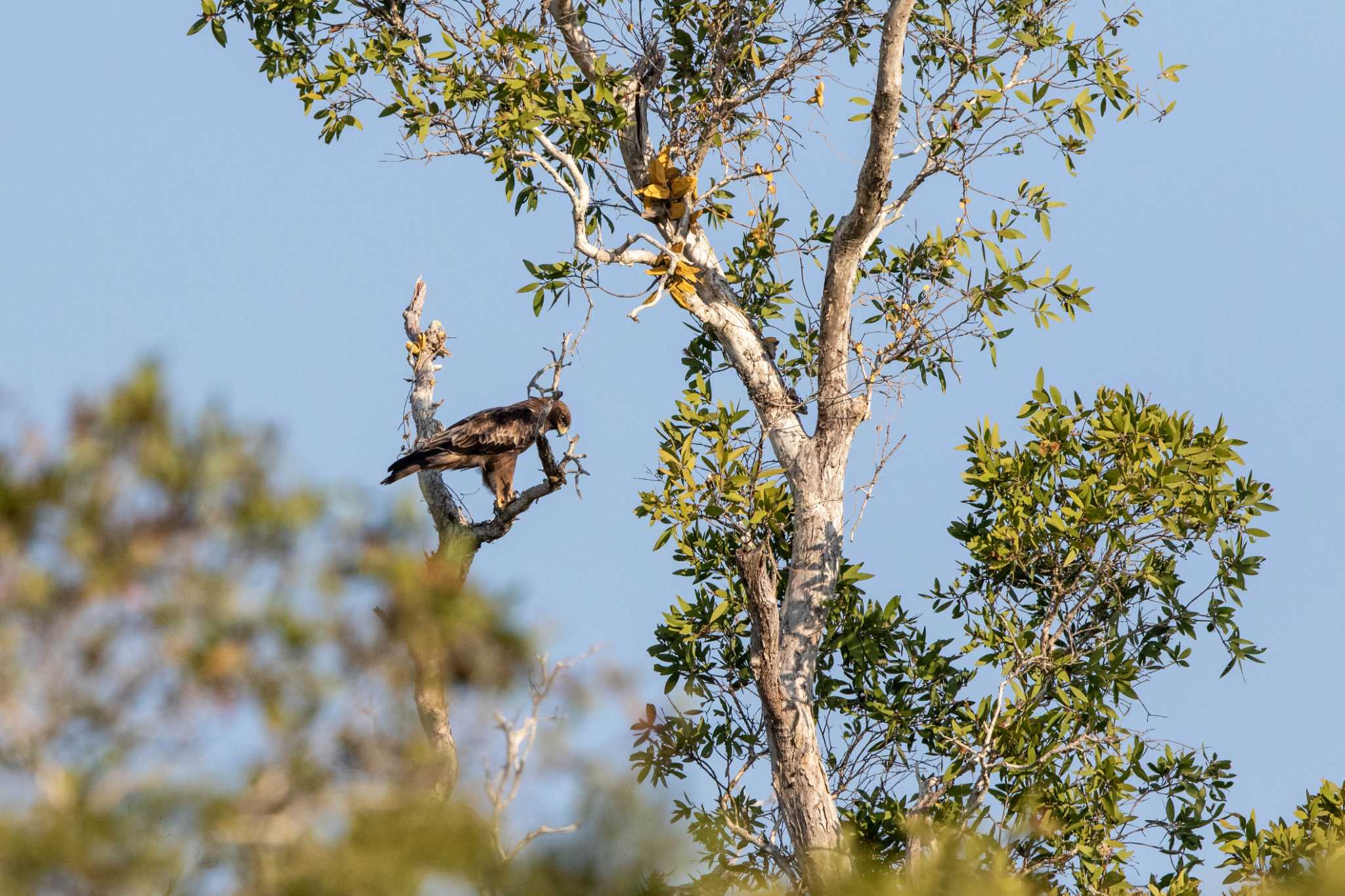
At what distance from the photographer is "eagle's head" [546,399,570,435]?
985cm

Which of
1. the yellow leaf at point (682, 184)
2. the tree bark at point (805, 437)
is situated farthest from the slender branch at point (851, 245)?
the yellow leaf at point (682, 184)

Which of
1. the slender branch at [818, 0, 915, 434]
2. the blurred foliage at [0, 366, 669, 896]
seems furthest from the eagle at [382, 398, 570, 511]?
the blurred foliage at [0, 366, 669, 896]

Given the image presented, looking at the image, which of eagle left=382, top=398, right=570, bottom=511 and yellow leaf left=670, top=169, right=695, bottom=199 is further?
eagle left=382, top=398, right=570, bottom=511

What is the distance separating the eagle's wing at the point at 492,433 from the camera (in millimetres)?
8961

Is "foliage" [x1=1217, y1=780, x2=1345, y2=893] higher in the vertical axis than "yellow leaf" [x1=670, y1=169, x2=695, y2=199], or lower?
lower

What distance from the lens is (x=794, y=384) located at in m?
9.54

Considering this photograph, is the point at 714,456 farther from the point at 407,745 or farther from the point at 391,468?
the point at 407,745

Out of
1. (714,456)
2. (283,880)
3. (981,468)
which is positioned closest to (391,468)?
(714,456)

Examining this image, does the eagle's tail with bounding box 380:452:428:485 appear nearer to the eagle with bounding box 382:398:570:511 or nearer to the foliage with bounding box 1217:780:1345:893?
the eagle with bounding box 382:398:570:511

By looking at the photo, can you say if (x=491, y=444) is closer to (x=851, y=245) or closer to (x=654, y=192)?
(x=654, y=192)

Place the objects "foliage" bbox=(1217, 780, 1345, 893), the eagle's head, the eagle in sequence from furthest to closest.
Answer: the eagle's head
the eagle
"foliage" bbox=(1217, 780, 1345, 893)

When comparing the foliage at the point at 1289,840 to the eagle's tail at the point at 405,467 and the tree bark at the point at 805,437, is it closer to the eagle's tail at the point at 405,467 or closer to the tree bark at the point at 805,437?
the tree bark at the point at 805,437

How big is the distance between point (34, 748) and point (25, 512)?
0.83 meters

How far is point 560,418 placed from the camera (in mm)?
9883
